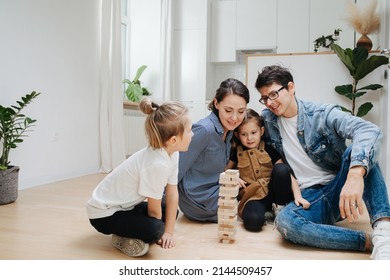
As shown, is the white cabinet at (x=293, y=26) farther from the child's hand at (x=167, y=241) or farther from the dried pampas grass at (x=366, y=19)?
the child's hand at (x=167, y=241)

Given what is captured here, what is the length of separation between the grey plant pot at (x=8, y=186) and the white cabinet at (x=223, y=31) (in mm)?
3841

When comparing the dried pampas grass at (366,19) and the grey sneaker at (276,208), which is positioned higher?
the dried pampas grass at (366,19)

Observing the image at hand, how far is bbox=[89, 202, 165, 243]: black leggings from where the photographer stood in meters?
1.38

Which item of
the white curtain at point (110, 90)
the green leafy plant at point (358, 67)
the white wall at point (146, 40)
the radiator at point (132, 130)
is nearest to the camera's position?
the green leafy plant at point (358, 67)

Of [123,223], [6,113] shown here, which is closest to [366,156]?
[123,223]

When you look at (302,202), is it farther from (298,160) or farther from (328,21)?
(328,21)

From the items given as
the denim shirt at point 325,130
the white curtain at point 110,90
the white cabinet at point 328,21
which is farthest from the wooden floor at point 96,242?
the white cabinet at point 328,21

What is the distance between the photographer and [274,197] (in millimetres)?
1861

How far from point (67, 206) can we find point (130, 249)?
1.02 meters

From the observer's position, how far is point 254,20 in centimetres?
539

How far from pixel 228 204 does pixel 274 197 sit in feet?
1.41

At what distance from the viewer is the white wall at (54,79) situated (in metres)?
2.73

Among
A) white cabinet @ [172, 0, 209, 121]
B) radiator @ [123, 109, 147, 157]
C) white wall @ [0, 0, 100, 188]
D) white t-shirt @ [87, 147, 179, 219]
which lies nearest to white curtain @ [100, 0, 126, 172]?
white wall @ [0, 0, 100, 188]
